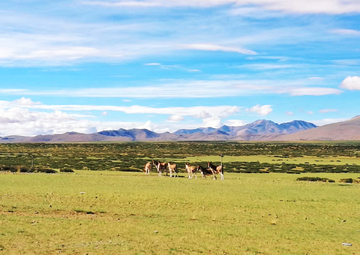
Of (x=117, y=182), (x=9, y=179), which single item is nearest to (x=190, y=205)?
(x=117, y=182)

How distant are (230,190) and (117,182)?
369 inches

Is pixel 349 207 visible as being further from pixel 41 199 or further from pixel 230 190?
pixel 41 199

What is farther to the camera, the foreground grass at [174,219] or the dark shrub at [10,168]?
the dark shrub at [10,168]

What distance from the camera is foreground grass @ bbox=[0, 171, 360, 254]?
13875 millimetres

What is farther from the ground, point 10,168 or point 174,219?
point 10,168

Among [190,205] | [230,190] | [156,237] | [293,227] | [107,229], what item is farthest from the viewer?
[230,190]

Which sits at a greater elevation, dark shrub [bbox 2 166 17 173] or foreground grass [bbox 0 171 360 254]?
dark shrub [bbox 2 166 17 173]

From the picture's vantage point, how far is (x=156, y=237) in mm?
14961

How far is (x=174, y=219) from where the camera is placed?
18.6 m

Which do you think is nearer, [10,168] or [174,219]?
[174,219]

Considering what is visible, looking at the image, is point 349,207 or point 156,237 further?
point 349,207

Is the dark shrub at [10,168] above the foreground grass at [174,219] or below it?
above

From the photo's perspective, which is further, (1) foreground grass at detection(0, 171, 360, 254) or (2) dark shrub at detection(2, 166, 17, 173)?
(2) dark shrub at detection(2, 166, 17, 173)

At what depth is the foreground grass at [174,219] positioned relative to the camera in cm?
1388
